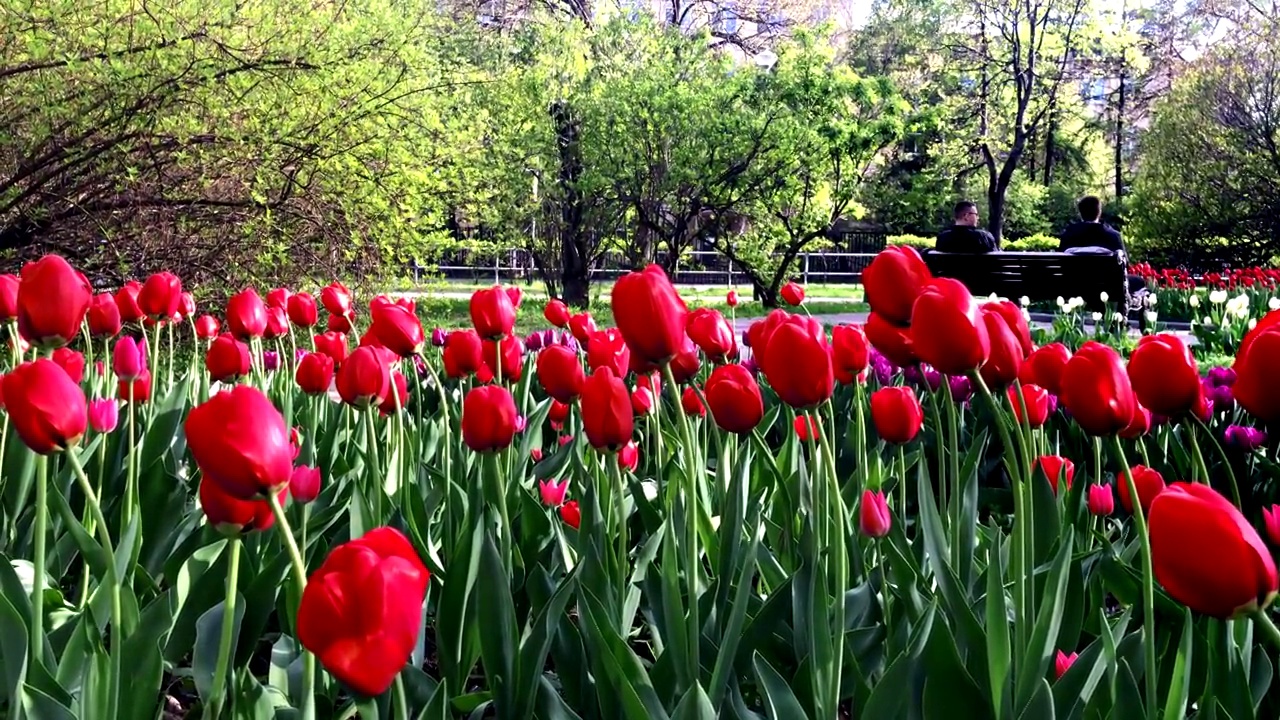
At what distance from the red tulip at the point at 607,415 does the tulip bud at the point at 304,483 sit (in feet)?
1.30

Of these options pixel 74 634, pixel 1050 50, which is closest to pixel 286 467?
pixel 74 634

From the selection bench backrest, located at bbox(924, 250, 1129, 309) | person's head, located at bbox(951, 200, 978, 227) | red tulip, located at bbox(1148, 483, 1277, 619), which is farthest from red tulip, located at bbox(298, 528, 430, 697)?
person's head, located at bbox(951, 200, 978, 227)

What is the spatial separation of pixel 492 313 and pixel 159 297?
2.71ft

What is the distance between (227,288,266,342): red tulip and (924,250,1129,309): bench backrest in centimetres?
775

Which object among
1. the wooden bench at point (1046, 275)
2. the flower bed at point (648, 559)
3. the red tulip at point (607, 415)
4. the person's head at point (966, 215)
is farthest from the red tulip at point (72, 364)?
the person's head at point (966, 215)

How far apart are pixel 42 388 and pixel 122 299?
1.69m

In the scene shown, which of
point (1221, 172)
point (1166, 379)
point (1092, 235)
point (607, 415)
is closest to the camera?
point (1166, 379)

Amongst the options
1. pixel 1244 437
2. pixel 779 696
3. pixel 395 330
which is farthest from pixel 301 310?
pixel 1244 437

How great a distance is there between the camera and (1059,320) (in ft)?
24.2

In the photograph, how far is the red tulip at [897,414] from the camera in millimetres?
1729

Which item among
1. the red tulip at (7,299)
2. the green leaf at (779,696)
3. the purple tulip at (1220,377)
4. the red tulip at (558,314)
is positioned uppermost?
the red tulip at (7,299)

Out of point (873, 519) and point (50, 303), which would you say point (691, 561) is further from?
point (50, 303)

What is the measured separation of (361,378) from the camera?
1826mm

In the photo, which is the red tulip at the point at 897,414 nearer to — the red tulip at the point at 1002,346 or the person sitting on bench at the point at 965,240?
the red tulip at the point at 1002,346
